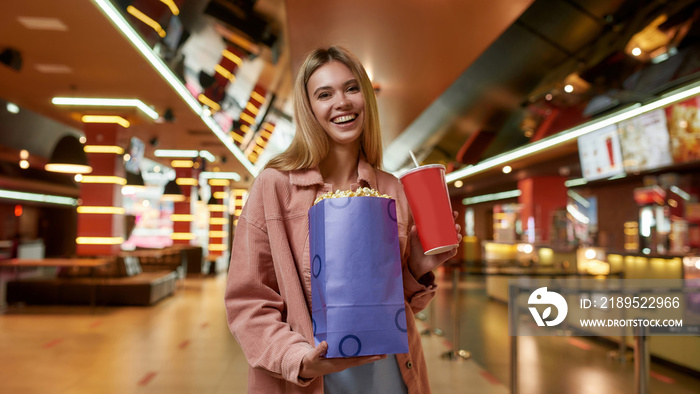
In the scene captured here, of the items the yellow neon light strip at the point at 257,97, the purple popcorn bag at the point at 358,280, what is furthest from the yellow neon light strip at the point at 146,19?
the purple popcorn bag at the point at 358,280

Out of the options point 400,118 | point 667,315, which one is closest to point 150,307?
point 400,118

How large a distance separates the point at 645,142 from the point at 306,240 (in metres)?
9.15

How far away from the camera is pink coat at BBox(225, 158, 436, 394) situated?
1.03 m

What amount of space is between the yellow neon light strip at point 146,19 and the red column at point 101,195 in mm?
3761

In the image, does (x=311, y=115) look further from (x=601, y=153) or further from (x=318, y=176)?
(x=601, y=153)

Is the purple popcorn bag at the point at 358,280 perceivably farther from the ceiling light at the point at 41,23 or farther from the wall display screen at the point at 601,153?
the wall display screen at the point at 601,153

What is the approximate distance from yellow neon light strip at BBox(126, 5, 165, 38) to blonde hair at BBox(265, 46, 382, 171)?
5544 millimetres

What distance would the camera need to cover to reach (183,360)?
17.8ft

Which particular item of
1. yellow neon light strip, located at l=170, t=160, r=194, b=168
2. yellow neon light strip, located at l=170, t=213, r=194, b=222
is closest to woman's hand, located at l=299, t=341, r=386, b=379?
yellow neon light strip, located at l=170, t=160, r=194, b=168

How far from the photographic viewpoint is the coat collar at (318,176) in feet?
3.81

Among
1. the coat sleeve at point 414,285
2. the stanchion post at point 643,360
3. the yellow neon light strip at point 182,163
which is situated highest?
the yellow neon light strip at point 182,163

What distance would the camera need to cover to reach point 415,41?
512cm

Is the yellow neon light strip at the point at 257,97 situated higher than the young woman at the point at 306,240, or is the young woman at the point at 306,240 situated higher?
the yellow neon light strip at the point at 257,97

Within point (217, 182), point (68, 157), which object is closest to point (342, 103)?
point (68, 157)
